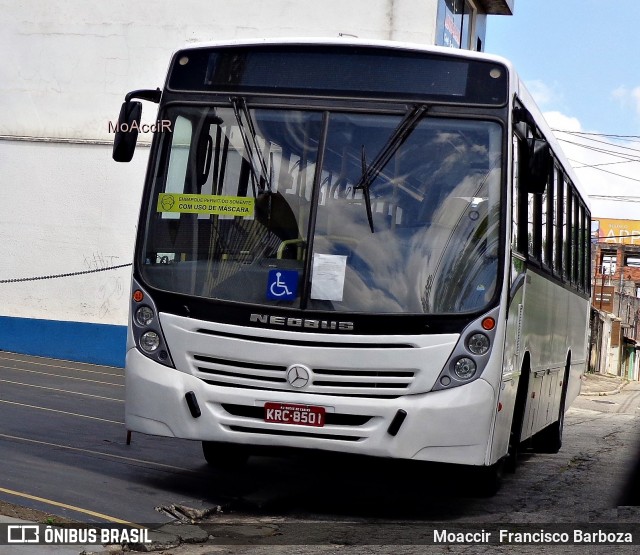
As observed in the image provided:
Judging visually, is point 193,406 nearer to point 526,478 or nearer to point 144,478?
point 144,478

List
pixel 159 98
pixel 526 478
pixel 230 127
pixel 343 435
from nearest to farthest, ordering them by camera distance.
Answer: pixel 343 435
pixel 230 127
pixel 159 98
pixel 526 478

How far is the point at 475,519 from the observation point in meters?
8.50

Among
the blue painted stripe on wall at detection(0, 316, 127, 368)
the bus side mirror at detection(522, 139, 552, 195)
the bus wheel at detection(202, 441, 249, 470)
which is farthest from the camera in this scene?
the blue painted stripe on wall at detection(0, 316, 127, 368)

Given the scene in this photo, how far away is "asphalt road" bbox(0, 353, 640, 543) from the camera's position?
7941 millimetres

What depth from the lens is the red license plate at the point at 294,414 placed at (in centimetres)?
781

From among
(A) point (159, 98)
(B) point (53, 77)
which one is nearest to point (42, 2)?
(B) point (53, 77)

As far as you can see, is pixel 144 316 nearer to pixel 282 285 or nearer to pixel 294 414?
pixel 282 285

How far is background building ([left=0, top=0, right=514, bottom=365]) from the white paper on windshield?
13.6 m

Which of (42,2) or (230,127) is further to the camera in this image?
(42,2)

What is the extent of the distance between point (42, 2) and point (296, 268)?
1609 centimetres

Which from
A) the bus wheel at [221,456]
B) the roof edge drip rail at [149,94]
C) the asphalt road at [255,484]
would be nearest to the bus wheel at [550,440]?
the asphalt road at [255,484]

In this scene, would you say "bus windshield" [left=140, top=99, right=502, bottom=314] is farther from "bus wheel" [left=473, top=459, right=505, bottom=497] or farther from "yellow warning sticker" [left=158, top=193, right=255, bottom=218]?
"bus wheel" [left=473, top=459, right=505, bottom=497]

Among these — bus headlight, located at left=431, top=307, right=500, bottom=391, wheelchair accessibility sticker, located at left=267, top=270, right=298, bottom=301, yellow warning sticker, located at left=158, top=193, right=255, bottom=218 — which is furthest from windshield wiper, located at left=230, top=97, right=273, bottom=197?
bus headlight, located at left=431, top=307, right=500, bottom=391

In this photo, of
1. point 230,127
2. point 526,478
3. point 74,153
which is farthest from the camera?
point 74,153
